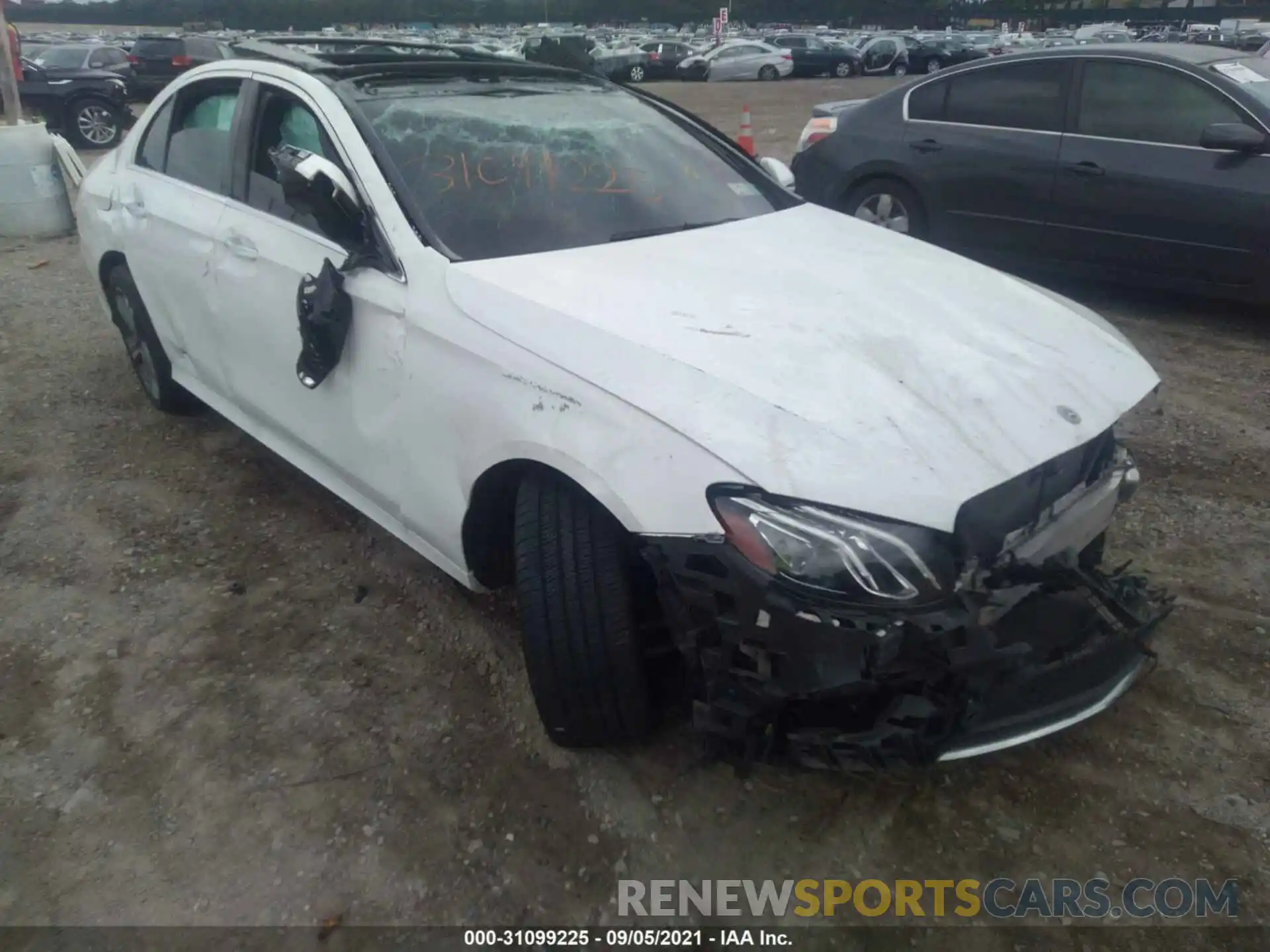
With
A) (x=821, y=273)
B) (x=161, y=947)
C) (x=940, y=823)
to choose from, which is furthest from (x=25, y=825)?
(x=821, y=273)

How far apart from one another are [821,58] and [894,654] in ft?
111

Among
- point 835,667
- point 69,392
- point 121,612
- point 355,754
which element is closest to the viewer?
point 835,667

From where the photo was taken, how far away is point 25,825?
2283mm

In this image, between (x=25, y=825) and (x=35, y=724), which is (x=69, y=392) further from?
(x=25, y=825)

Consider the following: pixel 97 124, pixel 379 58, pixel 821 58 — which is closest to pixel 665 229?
pixel 379 58

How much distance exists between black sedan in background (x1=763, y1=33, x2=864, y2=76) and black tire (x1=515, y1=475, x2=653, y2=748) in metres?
32.6

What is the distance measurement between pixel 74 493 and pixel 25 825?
191 centimetres

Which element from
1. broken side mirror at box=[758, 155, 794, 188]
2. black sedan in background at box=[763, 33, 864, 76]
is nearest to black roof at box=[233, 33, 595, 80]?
broken side mirror at box=[758, 155, 794, 188]

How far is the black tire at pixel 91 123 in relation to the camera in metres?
14.0

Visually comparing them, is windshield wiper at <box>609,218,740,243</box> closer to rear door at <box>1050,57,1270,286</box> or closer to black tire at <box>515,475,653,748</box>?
black tire at <box>515,475,653,748</box>

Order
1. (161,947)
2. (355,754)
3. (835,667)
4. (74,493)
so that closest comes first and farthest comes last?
1. (835,667)
2. (161,947)
3. (355,754)
4. (74,493)

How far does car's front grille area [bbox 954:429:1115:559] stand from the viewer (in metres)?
1.91

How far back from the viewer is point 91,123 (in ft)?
46.6

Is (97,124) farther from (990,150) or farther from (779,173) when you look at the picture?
(779,173)
